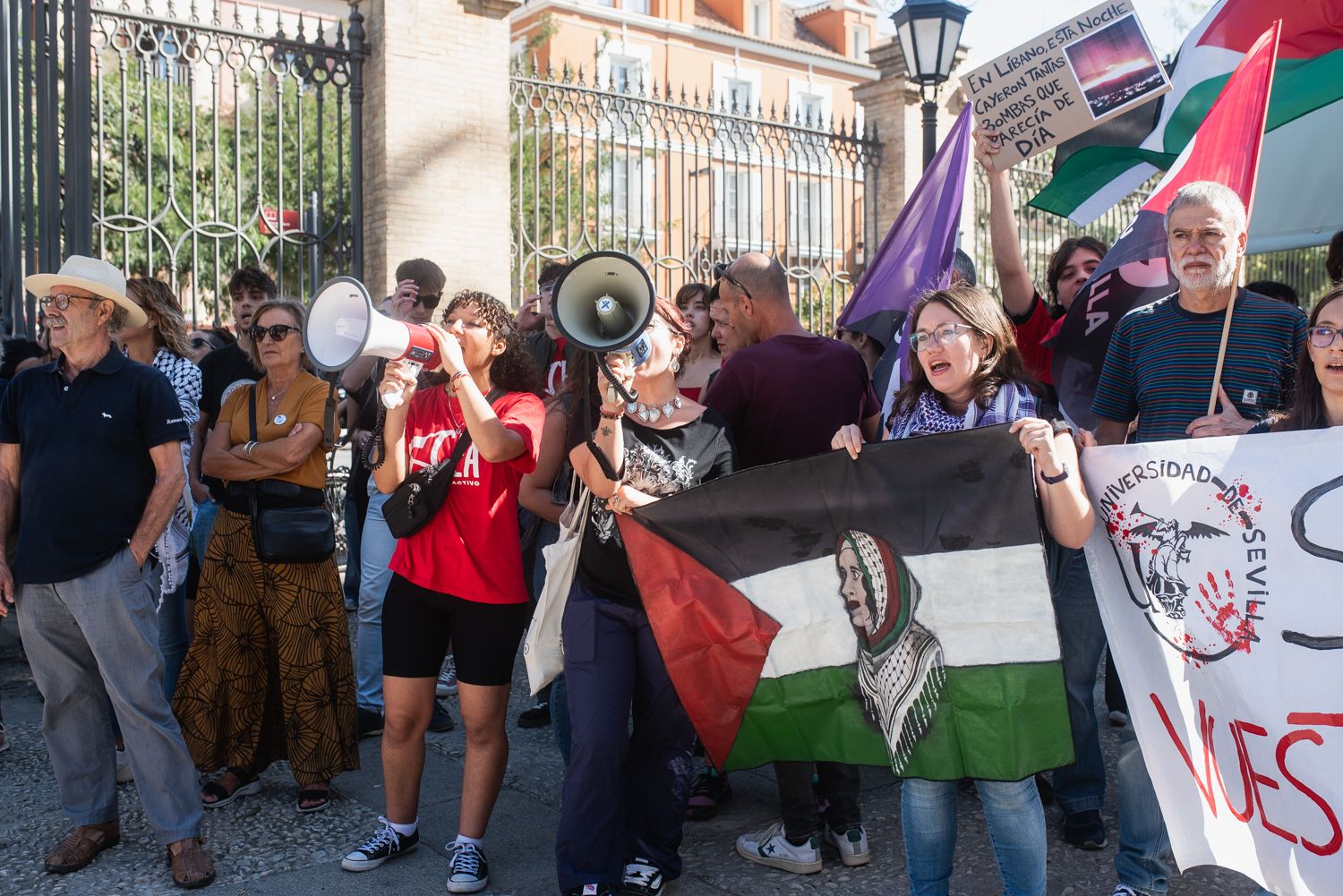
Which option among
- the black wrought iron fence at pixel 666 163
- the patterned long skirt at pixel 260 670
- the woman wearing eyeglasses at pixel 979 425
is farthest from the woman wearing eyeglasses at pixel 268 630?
the black wrought iron fence at pixel 666 163

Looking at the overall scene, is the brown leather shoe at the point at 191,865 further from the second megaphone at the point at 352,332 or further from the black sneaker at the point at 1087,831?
the black sneaker at the point at 1087,831

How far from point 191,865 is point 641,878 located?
1.53 metres

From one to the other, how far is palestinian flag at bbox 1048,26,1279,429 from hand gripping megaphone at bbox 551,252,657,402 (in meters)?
1.66

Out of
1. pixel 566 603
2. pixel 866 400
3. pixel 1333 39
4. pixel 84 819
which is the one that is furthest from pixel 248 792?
pixel 1333 39

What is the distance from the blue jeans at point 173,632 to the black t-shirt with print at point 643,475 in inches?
97.4

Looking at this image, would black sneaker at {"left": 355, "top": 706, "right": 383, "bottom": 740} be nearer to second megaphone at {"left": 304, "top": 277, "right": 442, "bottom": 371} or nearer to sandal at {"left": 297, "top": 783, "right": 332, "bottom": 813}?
sandal at {"left": 297, "top": 783, "right": 332, "bottom": 813}

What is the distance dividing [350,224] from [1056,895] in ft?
28.2

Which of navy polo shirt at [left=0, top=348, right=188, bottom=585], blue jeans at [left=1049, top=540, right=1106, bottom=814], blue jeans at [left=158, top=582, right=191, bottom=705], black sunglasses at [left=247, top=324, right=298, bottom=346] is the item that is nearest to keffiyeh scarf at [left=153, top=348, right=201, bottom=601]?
navy polo shirt at [left=0, top=348, right=188, bottom=585]

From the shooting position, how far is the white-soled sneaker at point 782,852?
13.3 feet

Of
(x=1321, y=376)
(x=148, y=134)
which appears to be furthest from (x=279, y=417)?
(x=148, y=134)

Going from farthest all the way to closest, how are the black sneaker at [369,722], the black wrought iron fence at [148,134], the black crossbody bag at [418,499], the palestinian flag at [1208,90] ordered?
the black wrought iron fence at [148,134] → the black sneaker at [369,722] → the palestinian flag at [1208,90] → the black crossbody bag at [418,499]

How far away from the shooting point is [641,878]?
3787mm

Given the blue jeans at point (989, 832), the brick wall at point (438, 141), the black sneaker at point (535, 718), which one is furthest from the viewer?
the brick wall at point (438, 141)

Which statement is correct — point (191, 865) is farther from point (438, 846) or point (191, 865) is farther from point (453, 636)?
point (453, 636)
